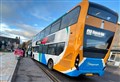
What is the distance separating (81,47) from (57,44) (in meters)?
3.11

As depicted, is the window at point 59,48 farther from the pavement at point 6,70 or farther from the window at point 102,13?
the pavement at point 6,70

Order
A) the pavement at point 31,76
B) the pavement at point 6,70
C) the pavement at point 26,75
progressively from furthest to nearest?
the pavement at point 31,76, the pavement at point 26,75, the pavement at point 6,70

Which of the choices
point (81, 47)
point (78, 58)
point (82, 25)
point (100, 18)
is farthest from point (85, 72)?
point (100, 18)

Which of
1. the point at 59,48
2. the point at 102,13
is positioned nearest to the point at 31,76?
the point at 59,48

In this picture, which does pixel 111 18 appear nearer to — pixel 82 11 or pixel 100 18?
pixel 100 18

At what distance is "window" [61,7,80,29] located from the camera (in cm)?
825

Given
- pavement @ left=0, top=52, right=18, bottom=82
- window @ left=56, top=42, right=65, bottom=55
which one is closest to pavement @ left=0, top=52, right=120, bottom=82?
pavement @ left=0, top=52, right=18, bottom=82

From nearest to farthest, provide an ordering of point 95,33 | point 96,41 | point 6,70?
point 95,33
point 96,41
point 6,70

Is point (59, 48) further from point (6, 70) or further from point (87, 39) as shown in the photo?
point (6, 70)

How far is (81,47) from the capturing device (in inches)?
297

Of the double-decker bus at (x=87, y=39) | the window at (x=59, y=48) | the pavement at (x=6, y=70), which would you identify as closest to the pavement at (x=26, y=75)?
the pavement at (x=6, y=70)

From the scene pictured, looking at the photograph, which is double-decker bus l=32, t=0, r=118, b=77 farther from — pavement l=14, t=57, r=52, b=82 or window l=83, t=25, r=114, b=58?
pavement l=14, t=57, r=52, b=82

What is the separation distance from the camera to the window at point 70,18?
8.25 meters

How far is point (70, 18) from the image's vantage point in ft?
29.5
